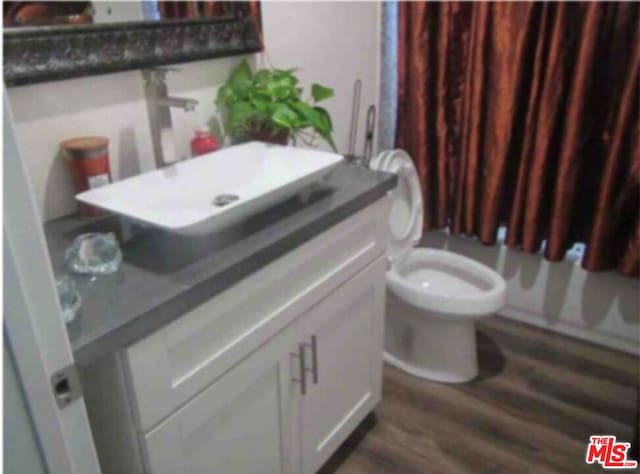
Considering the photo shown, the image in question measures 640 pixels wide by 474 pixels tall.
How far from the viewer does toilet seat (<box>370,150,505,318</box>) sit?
5.81 feet

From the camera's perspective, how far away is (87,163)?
1174 mm

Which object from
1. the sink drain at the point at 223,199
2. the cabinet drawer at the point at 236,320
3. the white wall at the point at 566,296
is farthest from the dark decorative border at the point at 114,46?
the white wall at the point at 566,296

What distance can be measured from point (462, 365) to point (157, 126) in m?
1.37

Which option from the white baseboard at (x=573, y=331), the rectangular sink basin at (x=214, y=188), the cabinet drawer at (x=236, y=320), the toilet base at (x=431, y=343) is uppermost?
the rectangular sink basin at (x=214, y=188)

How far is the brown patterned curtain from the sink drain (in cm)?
117

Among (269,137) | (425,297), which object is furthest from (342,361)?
(269,137)

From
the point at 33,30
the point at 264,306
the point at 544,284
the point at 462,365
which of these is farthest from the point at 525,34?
the point at 33,30

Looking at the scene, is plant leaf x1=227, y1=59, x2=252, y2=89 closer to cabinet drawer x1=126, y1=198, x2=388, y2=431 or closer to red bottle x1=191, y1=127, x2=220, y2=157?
red bottle x1=191, y1=127, x2=220, y2=157

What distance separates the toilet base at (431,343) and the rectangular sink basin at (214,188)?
0.76 m

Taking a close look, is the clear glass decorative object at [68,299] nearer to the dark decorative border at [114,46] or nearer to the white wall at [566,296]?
the dark decorative border at [114,46]

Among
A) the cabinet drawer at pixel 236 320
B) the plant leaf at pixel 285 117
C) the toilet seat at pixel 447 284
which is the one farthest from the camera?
the toilet seat at pixel 447 284

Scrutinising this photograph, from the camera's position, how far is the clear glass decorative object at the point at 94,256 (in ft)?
3.13

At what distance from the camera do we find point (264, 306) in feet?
3.66

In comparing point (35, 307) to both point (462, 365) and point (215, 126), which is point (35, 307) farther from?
point (462, 365)
